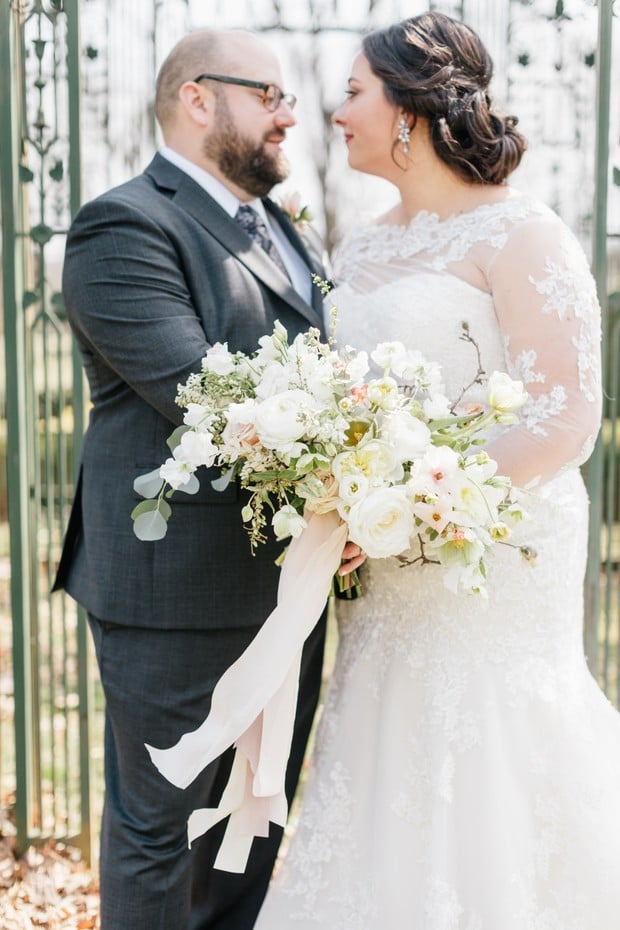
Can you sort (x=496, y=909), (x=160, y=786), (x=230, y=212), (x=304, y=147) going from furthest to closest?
(x=304, y=147), (x=230, y=212), (x=160, y=786), (x=496, y=909)

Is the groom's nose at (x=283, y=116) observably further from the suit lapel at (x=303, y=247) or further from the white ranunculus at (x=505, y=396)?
the white ranunculus at (x=505, y=396)

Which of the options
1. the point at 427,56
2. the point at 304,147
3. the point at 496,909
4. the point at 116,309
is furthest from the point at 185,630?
the point at 304,147

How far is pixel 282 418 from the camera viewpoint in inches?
73.0

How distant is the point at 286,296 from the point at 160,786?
4.51 ft

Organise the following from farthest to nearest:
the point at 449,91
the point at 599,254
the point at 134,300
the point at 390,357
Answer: the point at 599,254
the point at 449,91
the point at 134,300
the point at 390,357

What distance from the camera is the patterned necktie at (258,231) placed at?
2891 mm

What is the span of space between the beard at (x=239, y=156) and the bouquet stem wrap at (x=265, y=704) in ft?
4.16

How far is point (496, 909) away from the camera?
238 cm

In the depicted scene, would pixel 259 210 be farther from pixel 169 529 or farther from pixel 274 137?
pixel 169 529

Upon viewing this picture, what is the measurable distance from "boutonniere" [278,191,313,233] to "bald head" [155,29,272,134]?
1.35ft

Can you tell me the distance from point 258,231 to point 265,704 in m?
1.43

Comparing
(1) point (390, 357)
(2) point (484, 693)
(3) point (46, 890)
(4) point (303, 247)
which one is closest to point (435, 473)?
(1) point (390, 357)

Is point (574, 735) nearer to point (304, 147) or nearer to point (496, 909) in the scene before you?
point (496, 909)

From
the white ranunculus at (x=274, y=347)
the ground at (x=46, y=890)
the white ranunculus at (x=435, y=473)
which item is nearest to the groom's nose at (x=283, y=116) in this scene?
the white ranunculus at (x=274, y=347)
